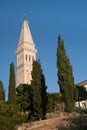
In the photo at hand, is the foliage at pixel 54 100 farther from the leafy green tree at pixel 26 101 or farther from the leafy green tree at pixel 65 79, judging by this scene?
the leafy green tree at pixel 65 79

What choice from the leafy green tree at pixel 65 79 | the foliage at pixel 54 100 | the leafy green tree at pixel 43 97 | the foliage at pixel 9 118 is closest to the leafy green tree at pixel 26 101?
the foliage at pixel 54 100

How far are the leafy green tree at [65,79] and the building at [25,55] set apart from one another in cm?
5158

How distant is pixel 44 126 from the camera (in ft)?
109

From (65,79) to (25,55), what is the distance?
57360mm

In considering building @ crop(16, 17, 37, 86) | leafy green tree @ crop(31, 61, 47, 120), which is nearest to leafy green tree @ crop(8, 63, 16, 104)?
Answer: leafy green tree @ crop(31, 61, 47, 120)

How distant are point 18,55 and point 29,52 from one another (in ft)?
12.3

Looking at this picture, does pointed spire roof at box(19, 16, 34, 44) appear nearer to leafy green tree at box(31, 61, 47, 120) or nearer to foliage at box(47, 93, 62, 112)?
foliage at box(47, 93, 62, 112)

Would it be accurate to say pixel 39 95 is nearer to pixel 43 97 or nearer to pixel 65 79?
pixel 43 97

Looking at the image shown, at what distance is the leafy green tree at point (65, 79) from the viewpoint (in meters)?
39.5

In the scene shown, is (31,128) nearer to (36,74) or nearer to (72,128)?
(72,128)

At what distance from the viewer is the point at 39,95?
40.8 meters

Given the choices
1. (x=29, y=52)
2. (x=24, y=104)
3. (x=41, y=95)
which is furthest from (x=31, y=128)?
(x=29, y=52)

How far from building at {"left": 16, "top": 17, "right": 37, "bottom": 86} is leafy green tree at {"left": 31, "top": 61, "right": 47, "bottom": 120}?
2014 inches

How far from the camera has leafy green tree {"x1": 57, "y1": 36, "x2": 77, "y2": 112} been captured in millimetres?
39469
